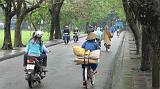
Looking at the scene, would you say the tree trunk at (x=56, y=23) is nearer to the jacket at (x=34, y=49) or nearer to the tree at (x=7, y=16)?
the tree at (x=7, y=16)

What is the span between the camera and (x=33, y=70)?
13.7m

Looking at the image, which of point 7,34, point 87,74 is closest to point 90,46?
point 87,74

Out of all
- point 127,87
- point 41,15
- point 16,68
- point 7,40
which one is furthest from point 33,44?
point 41,15

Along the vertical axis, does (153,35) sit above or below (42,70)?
above

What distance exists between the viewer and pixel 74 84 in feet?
49.4

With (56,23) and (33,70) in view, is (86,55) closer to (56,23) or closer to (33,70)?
(33,70)

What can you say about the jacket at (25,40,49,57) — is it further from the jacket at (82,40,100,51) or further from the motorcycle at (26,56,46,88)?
the jacket at (82,40,100,51)

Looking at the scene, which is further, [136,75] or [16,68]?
[16,68]

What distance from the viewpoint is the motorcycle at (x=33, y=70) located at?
13547mm

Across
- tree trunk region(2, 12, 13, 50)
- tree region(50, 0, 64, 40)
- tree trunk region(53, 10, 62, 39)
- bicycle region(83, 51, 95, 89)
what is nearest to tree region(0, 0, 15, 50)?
tree trunk region(2, 12, 13, 50)

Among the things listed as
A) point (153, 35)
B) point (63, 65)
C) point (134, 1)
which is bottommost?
point (63, 65)

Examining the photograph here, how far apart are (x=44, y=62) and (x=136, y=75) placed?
135 inches

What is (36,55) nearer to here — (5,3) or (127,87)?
(127,87)

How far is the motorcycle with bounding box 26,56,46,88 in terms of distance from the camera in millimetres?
13547
